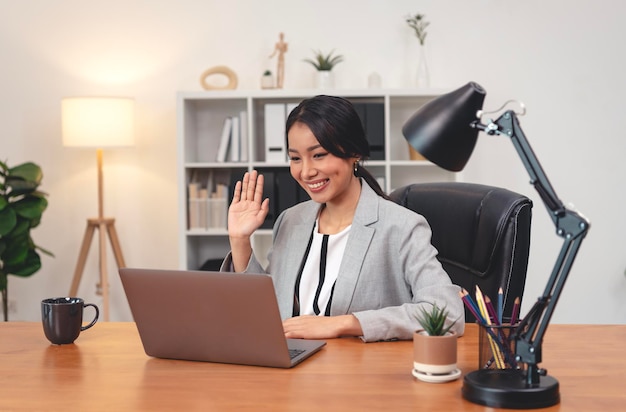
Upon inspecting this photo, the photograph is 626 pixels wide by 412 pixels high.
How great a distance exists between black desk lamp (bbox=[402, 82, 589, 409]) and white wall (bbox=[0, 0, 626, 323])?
3.14 meters

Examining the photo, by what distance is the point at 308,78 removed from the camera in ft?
14.8

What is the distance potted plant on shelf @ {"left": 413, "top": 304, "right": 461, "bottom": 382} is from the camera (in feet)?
4.58

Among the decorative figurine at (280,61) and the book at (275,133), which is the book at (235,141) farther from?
the decorative figurine at (280,61)

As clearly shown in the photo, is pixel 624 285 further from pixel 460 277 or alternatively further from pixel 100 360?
pixel 100 360

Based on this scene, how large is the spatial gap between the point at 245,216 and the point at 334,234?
251 millimetres

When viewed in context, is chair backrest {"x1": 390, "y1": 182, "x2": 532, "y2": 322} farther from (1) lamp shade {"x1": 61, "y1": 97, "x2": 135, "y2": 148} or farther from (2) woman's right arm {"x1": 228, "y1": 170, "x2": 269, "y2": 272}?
(1) lamp shade {"x1": 61, "y1": 97, "x2": 135, "y2": 148}

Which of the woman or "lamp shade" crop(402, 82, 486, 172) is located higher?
"lamp shade" crop(402, 82, 486, 172)

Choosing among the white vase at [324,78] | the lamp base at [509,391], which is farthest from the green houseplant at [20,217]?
the lamp base at [509,391]

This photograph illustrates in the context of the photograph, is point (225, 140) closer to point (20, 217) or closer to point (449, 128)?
point (20, 217)

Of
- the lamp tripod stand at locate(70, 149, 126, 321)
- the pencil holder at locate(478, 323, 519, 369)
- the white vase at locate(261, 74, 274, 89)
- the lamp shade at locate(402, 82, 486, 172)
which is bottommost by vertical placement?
the lamp tripod stand at locate(70, 149, 126, 321)

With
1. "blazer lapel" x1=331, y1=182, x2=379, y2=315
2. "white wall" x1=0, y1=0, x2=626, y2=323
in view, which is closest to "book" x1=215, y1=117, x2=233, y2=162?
"white wall" x1=0, y1=0, x2=626, y2=323

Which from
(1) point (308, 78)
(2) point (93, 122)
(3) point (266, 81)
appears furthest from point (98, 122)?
(1) point (308, 78)

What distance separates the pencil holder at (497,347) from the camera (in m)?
1.36

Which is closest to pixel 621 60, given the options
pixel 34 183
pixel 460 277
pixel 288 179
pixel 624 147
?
pixel 624 147
